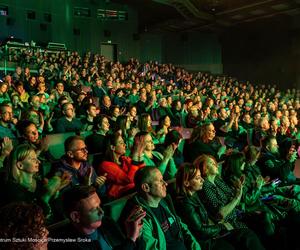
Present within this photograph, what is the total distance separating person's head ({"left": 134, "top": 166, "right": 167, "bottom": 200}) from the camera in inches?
83.4

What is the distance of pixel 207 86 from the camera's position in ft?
40.7

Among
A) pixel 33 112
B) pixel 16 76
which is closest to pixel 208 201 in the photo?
pixel 33 112

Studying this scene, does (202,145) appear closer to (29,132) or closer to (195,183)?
(195,183)

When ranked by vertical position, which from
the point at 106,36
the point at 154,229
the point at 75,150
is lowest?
the point at 154,229

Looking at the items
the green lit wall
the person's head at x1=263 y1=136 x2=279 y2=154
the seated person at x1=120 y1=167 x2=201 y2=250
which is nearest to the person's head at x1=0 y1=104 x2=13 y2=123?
the seated person at x1=120 y1=167 x2=201 y2=250

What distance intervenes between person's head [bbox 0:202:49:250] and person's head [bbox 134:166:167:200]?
995 millimetres

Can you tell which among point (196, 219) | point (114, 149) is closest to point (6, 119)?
point (114, 149)

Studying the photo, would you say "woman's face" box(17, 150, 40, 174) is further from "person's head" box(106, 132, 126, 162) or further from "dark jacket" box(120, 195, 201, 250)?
"person's head" box(106, 132, 126, 162)

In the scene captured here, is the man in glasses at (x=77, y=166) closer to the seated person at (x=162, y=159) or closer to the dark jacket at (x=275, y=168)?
the seated person at (x=162, y=159)

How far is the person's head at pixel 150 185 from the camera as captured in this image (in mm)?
2119

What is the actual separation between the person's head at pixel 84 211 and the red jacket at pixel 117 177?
1039mm

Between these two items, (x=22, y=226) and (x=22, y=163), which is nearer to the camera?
(x=22, y=226)

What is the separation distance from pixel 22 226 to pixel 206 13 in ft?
52.1

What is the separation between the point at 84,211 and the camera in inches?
66.1
